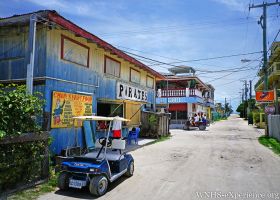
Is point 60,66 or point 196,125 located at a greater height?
point 60,66

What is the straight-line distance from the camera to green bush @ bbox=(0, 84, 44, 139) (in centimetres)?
621

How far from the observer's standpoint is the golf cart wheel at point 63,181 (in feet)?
22.1

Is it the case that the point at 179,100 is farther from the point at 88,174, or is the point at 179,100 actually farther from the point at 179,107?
the point at 88,174

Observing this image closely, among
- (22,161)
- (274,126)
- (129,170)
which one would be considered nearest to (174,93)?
(274,126)

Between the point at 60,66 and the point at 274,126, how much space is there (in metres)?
16.3

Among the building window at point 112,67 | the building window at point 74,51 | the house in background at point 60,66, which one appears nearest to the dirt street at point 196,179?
the house in background at point 60,66

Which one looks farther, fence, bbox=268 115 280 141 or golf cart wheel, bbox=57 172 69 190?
fence, bbox=268 115 280 141

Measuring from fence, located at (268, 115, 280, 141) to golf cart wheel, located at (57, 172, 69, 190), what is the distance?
50.6ft

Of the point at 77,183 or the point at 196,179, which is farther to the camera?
the point at 196,179

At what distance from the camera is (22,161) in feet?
21.4

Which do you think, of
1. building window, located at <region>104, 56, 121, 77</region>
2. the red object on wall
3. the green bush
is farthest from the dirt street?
the red object on wall

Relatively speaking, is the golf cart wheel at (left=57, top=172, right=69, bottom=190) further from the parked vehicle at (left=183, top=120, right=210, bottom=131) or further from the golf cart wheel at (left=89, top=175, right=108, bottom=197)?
the parked vehicle at (left=183, top=120, right=210, bottom=131)

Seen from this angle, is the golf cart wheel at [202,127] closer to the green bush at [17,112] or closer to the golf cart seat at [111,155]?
the golf cart seat at [111,155]

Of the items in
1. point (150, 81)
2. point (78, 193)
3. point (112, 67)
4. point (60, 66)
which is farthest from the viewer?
point (150, 81)
